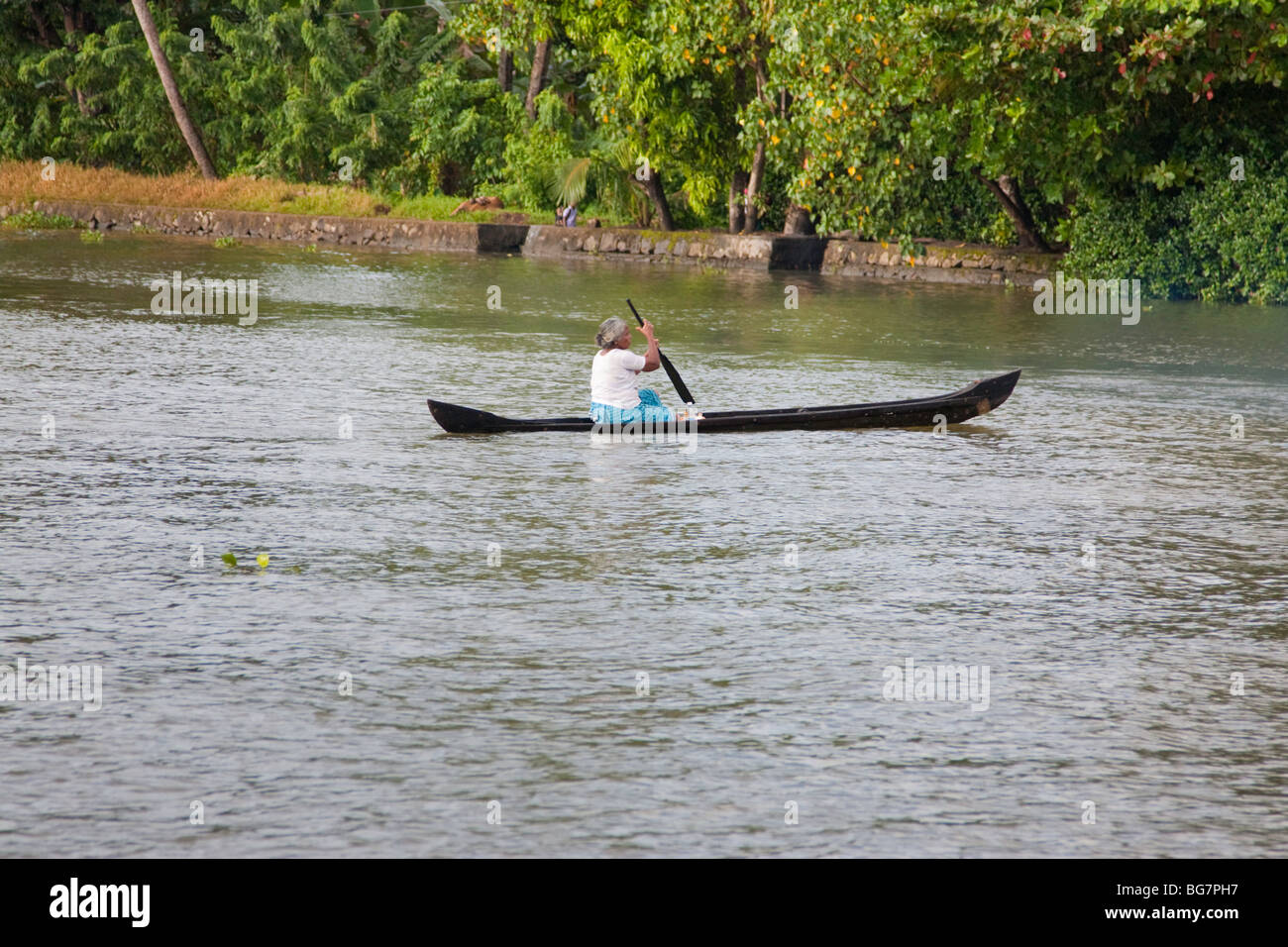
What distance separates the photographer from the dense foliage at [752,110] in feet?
73.3

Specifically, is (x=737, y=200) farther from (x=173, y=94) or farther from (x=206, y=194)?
(x=173, y=94)

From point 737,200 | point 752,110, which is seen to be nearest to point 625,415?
point 752,110

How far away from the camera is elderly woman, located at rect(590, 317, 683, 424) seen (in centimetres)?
1122

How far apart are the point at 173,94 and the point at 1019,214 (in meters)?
20.7

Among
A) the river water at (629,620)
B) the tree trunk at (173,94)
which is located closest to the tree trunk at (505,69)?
the tree trunk at (173,94)

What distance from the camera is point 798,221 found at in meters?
31.0

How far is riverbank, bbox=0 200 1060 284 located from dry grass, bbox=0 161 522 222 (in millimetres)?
776

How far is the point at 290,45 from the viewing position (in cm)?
3997

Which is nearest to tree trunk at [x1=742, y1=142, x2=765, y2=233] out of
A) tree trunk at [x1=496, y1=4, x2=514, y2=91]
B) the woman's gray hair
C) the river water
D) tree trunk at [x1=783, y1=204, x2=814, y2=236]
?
tree trunk at [x1=783, y1=204, x2=814, y2=236]

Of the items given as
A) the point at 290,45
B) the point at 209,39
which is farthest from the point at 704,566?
the point at 209,39

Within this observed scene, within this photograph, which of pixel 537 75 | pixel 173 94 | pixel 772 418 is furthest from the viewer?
pixel 173 94

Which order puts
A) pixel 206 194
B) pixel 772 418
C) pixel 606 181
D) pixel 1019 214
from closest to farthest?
pixel 772 418 < pixel 1019 214 < pixel 606 181 < pixel 206 194

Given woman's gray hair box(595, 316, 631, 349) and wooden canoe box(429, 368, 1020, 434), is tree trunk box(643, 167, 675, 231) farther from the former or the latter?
woman's gray hair box(595, 316, 631, 349)
